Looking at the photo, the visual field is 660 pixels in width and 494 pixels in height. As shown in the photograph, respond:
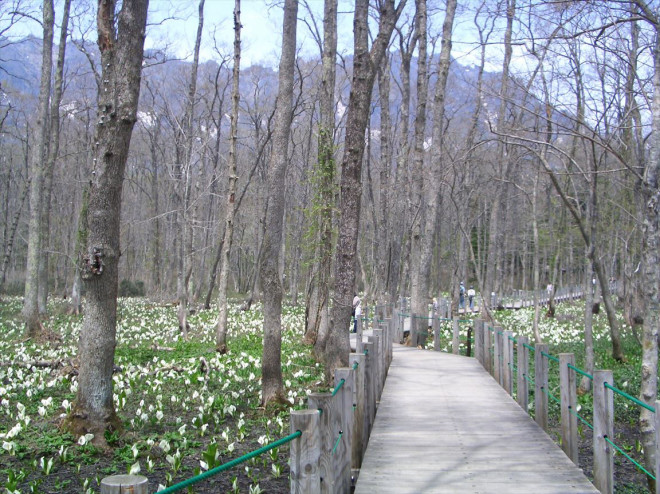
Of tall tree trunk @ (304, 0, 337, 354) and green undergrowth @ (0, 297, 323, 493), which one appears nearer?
green undergrowth @ (0, 297, 323, 493)

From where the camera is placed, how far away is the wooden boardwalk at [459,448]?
5.30 meters

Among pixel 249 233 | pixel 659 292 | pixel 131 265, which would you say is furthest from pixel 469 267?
pixel 659 292

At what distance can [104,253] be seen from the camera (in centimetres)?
718

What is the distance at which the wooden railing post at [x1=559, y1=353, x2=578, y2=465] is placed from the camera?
19.8ft

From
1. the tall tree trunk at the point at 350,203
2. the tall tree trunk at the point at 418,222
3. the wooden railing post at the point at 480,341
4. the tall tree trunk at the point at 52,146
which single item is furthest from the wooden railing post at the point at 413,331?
the tall tree trunk at the point at 52,146

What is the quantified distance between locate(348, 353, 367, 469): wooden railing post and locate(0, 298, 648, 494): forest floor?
0.89 metres

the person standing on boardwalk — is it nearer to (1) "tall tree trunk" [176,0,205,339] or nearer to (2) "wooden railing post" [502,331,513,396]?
(1) "tall tree trunk" [176,0,205,339]

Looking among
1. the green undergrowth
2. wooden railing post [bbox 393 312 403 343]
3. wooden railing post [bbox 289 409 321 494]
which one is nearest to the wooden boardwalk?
the green undergrowth

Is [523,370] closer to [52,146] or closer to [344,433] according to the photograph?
[344,433]

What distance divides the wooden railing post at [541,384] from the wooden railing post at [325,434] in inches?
148

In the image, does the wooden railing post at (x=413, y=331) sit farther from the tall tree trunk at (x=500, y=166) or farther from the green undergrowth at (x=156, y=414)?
the tall tree trunk at (x=500, y=166)

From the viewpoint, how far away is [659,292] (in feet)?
25.9

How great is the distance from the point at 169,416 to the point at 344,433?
467 cm

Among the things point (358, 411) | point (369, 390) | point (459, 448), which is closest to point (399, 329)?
point (369, 390)
